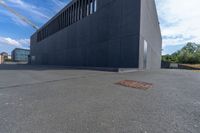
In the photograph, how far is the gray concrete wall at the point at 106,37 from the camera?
10414 mm

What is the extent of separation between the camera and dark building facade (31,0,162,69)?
1041 cm

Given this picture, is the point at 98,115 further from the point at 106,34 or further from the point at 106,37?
the point at 106,34

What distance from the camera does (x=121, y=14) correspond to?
37.3 ft

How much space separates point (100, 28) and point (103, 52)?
285cm

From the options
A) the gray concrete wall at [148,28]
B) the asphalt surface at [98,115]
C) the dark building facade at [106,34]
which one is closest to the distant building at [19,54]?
the dark building facade at [106,34]

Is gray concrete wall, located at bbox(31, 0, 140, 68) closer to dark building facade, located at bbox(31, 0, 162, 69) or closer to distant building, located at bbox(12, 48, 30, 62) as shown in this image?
dark building facade, located at bbox(31, 0, 162, 69)

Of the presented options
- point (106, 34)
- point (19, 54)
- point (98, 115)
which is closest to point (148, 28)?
point (106, 34)

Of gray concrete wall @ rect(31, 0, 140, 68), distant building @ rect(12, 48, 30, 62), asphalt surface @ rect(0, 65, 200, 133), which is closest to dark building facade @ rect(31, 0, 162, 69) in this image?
gray concrete wall @ rect(31, 0, 140, 68)

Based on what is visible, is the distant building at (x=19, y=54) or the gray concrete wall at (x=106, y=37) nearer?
the gray concrete wall at (x=106, y=37)

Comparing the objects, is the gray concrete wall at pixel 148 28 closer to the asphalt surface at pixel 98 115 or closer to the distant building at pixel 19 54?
the asphalt surface at pixel 98 115

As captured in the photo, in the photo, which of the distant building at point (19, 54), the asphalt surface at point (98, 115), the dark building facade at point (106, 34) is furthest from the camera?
the distant building at point (19, 54)

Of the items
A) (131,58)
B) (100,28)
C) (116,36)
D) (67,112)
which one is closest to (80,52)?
(100,28)

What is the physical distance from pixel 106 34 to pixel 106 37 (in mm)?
327

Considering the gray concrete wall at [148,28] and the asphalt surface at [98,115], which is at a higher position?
the gray concrete wall at [148,28]
